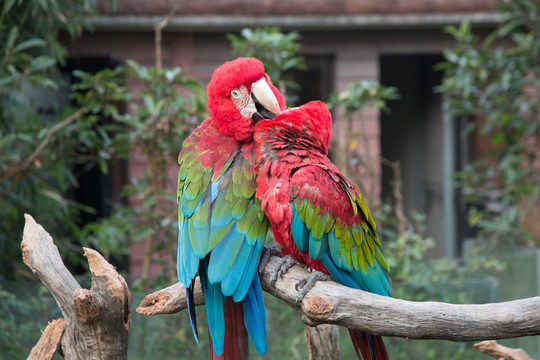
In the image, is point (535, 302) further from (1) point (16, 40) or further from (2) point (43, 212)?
(1) point (16, 40)

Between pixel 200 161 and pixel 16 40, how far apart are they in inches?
89.7

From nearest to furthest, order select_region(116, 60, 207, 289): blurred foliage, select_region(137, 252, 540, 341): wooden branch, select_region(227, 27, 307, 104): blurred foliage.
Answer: select_region(137, 252, 540, 341): wooden branch
select_region(116, 60, 207, 289): blurred foliage
select_region(227, 27, 307, 104): blurred foliage

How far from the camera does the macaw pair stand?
1.68 m

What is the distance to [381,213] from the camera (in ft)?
13.4

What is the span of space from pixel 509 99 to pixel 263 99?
3.52m

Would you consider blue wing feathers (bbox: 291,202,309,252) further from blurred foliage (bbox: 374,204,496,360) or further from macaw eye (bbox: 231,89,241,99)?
blurred foliage (bbox: 374,204,496,360)

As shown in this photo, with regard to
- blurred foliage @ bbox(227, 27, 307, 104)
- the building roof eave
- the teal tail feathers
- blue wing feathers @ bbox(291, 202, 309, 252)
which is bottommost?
the teal tail feathers

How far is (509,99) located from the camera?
4.72 m

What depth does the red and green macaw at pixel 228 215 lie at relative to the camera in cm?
168

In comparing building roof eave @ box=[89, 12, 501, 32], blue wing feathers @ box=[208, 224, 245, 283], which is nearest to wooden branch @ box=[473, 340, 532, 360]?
blue wing feathers @ box=[208, 224, 245, 283]

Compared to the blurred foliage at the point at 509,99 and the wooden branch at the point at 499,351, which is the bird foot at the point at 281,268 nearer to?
the wooden branch at the point at 499,351

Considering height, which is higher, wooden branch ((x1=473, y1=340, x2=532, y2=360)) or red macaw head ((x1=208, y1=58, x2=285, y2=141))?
red macaw head ((x1=208, y1=58, x2=285, y2=141))

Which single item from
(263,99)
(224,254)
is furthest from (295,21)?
(224,254)

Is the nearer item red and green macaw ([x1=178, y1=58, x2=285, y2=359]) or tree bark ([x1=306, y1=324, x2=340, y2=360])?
red and green macaw ([x1=178, y1=58, x2=285, y2=359])
